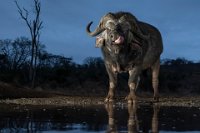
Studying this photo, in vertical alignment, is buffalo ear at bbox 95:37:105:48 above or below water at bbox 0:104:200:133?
above

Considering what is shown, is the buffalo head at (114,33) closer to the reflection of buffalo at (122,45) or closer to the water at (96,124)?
the reflection of buffalo at (122,45)

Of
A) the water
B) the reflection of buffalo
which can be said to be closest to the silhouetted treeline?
the reflection of buffalo

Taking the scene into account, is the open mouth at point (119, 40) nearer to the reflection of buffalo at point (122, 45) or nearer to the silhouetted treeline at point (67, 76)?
the reflection of buffalo at point (122, 45)

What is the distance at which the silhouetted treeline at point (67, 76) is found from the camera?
45.3 m

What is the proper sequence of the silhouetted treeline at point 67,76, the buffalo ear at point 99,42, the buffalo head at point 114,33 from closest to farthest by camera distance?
the buffalo head at point 114,33 → the buffalo ear at point 99,42 → the silhouetted treeline at point 67,76

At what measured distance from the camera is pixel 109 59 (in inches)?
593

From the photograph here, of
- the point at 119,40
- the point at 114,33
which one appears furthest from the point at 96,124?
the point at 114,33

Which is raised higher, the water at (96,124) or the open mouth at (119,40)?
the open mouth at (119,40)

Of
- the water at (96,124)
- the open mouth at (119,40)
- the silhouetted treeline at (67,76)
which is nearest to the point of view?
the water at (96,124)

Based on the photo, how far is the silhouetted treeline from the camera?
149 ft

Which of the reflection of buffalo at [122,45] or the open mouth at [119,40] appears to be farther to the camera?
the reflection of buffalo at [122,45]

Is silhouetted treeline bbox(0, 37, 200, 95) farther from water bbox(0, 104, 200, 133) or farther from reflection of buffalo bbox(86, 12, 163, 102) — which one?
water bbox(0, 104, 200, 133)

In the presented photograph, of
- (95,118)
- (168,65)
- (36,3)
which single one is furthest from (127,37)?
(168,65)

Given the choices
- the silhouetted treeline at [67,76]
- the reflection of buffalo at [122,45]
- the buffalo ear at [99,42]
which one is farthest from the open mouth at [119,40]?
the silhouetted treeline at [67,76]
